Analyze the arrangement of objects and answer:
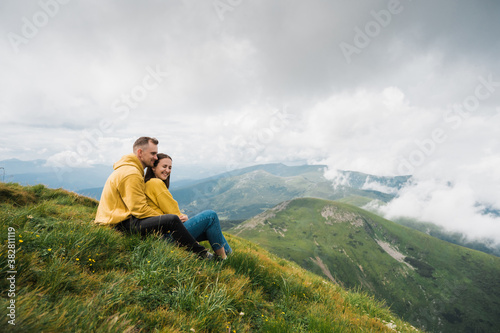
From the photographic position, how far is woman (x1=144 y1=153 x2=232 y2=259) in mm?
5781

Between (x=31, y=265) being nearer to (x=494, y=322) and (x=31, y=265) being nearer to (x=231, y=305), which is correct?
(x=231, y=305)

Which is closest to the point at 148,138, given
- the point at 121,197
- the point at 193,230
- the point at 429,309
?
the point at 121,197

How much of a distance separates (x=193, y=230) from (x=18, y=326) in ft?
14.0

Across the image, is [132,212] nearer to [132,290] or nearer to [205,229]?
[205,229]

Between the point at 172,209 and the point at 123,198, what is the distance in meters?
1.22

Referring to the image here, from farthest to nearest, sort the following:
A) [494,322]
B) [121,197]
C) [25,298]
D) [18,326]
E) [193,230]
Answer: [494,322] < [193,230] < [121,197] < [25,298] < [18,326]

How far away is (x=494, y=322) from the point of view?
627 feet

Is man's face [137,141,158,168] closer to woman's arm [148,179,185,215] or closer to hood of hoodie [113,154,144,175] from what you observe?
hood of hoodie [113,154,144,175]

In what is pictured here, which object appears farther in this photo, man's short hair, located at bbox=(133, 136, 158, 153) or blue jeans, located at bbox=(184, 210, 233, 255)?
man's short hair, located at bbox=(133, 136, 158, 153)

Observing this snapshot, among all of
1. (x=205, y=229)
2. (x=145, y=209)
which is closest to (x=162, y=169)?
(x=145, y=209)

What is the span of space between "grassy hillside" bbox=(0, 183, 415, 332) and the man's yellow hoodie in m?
0.74

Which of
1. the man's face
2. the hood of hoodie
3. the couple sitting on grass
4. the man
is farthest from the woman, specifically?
the hood of hoodie

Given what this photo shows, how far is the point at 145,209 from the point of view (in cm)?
537

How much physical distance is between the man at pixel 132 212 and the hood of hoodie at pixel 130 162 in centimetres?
9
